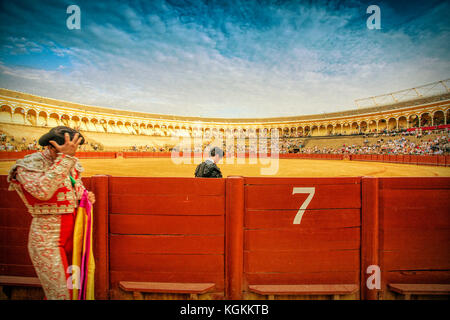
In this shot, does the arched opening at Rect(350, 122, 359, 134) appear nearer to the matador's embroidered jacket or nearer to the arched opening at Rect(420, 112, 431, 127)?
the arched opening at Rect(420, 112, 431, 127)

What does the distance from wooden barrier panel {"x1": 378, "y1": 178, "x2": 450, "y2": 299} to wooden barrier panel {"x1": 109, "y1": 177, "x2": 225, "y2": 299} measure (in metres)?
1.52

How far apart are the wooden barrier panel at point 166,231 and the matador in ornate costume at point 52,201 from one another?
436mm

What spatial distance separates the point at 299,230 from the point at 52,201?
1.99 m

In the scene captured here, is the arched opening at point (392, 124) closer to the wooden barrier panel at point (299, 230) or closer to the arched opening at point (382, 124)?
the arched opening at point (382, 124)

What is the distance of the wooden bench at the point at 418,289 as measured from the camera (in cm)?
192

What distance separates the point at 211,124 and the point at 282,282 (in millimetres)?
54106

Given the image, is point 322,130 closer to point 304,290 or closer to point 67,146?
point 304,290

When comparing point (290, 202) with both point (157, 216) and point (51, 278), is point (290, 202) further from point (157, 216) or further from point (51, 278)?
point (51, 278)

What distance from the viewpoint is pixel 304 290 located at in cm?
192

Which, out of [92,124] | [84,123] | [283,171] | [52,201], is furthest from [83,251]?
[92,124]

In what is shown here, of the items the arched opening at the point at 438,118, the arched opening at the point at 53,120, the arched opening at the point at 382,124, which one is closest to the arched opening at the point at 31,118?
the arched opening at the point at 53,120

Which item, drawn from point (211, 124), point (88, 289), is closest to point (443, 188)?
point (88, 289)

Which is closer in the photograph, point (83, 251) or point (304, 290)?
point (83, 251)

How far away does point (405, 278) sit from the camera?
2.01m
